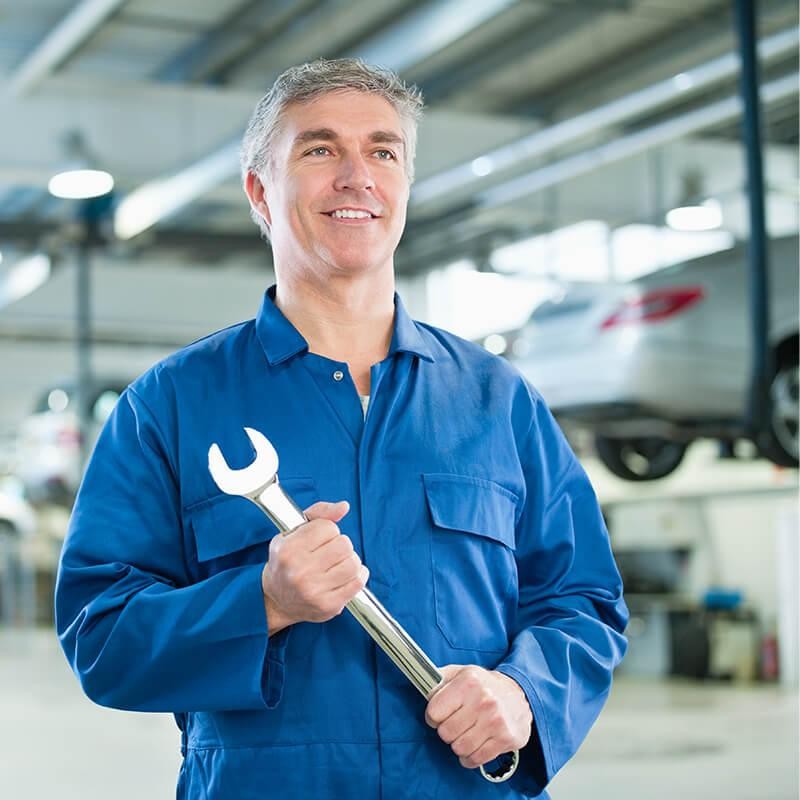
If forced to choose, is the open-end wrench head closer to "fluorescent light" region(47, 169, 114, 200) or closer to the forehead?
the forehead

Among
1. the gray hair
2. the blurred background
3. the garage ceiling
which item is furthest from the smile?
the garage ceiling

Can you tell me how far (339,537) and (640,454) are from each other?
6.74 metres

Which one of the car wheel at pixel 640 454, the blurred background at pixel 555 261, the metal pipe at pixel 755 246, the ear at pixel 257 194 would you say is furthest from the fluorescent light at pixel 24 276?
the ear at pixel 257 194

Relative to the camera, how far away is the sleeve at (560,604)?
138cm

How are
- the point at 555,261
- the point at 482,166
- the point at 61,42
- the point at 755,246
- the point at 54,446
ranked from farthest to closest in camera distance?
the point at 54,446 → the point at 555,261 → the point at 482,166 → the point at 61,42 → the point at 755,246

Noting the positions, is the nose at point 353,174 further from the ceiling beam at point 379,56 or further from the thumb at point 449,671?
the ceiling beam at point 379,56

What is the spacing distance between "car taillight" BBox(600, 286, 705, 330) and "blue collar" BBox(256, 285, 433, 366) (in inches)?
187

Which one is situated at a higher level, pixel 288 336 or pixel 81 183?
pixel 81 183

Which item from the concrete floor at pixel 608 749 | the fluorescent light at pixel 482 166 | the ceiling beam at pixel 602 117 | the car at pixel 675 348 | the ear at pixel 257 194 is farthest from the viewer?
the fluorescent light at pixel 482 166

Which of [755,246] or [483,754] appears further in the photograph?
[755,246]

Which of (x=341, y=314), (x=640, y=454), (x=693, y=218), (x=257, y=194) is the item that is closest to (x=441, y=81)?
(x=693, y=218)

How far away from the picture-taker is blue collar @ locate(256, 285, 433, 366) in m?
1.46

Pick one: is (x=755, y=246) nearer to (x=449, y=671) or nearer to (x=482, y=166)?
(x=482, y=166)

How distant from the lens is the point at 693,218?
9.48 meters
